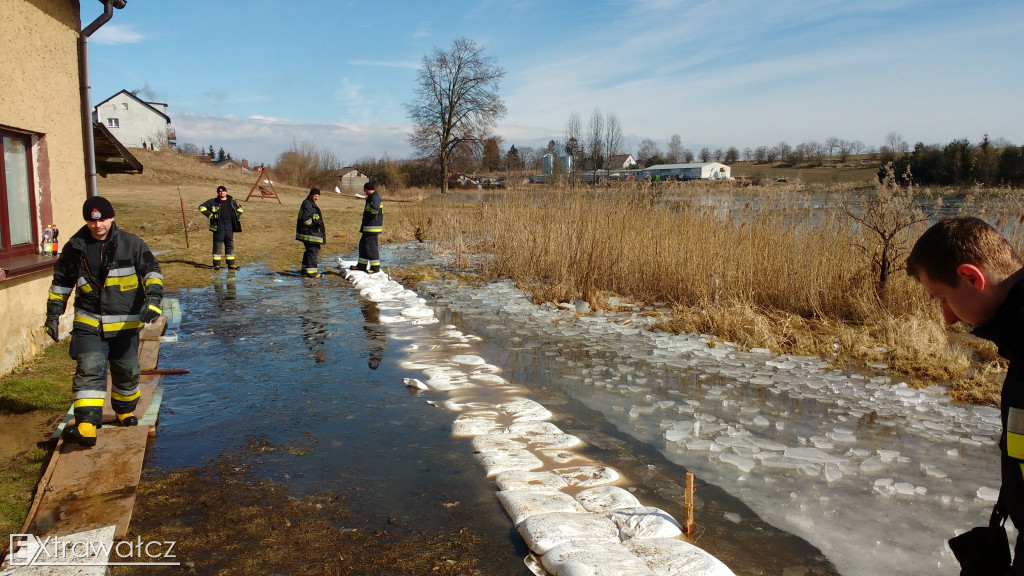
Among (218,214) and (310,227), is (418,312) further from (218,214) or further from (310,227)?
(218,214)

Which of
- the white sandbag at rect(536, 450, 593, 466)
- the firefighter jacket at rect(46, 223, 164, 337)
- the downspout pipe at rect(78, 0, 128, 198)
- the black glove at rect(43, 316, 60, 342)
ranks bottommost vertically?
the white sandbag at rect(536, 450, 593, 466)

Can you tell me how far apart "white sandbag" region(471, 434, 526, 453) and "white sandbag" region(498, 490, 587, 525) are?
2.20 ft

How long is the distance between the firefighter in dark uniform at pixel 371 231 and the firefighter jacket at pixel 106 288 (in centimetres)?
737

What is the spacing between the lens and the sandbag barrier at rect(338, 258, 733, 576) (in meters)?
3.01

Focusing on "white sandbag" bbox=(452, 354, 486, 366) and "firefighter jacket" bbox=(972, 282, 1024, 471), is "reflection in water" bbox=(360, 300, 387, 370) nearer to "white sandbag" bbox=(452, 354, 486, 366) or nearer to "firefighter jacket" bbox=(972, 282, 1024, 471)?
"white sandbag" bbox=(452, 354, 486, 366)

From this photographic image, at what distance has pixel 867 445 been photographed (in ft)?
14.9

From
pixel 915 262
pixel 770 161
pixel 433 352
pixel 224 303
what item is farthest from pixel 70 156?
pixel 770 161

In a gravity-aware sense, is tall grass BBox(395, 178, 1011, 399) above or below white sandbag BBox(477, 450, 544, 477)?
above

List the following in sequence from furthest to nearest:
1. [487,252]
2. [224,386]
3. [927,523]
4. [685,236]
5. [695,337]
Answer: [487,252], [685,236], [695,337], [224,386], [927,523]

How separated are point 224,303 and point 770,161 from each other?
56.3m

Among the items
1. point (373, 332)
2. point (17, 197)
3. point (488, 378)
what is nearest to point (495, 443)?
point (488, 378)

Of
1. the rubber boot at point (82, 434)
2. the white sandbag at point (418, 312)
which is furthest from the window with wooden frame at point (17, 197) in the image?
the white sandbag at point (418, 312)

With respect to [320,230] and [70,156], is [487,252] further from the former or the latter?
[70,156]

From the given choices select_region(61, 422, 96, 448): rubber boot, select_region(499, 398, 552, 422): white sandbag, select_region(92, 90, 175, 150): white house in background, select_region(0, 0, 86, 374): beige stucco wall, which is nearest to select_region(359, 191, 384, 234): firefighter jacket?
select_region(0, 0, 86, 374): beige stucco wall
